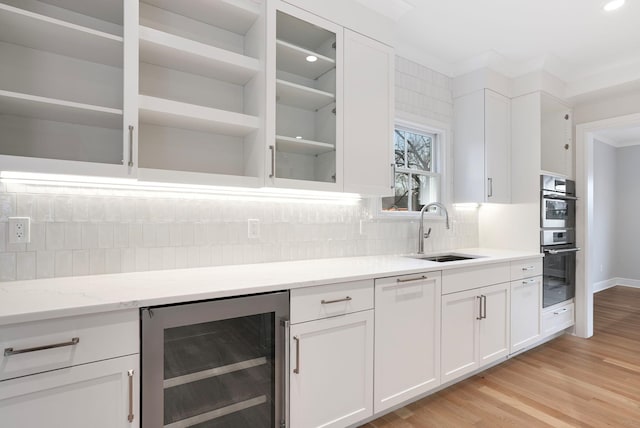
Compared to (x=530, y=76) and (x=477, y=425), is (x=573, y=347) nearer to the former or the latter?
(x=477, y=425)

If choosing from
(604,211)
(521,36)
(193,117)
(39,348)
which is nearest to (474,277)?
(521,36)

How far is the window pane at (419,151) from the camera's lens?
308cm

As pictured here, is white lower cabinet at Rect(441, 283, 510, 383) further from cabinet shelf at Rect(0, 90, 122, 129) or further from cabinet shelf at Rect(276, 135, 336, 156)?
cabinet shelf at Rect(0, 90, 122, 129)

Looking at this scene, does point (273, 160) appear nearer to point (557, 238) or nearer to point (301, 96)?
point (301, 96)

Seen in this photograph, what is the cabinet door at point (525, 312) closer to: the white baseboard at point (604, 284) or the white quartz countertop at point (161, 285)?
the white quartz countertop at point (161, 285)

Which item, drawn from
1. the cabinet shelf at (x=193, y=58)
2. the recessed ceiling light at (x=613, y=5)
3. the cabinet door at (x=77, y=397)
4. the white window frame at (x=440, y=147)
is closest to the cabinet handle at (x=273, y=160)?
the cabinet shelf at (x=193, y=58)

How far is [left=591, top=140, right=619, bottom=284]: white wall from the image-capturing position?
5449 millimetres

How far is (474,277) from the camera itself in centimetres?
238

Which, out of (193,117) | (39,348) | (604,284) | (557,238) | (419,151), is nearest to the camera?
(39,348)

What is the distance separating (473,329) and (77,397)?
7.65 ft

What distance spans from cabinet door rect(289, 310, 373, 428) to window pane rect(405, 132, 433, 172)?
1783 mm

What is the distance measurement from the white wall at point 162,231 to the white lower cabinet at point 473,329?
0.71m

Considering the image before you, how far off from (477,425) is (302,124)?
213cm

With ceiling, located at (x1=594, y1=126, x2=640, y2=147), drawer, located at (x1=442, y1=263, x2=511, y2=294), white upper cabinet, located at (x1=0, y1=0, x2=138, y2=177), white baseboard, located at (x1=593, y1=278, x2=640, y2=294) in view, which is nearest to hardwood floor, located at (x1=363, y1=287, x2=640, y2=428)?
drawer, located at (x1=442, y1=263, x2=511, y2=294)
